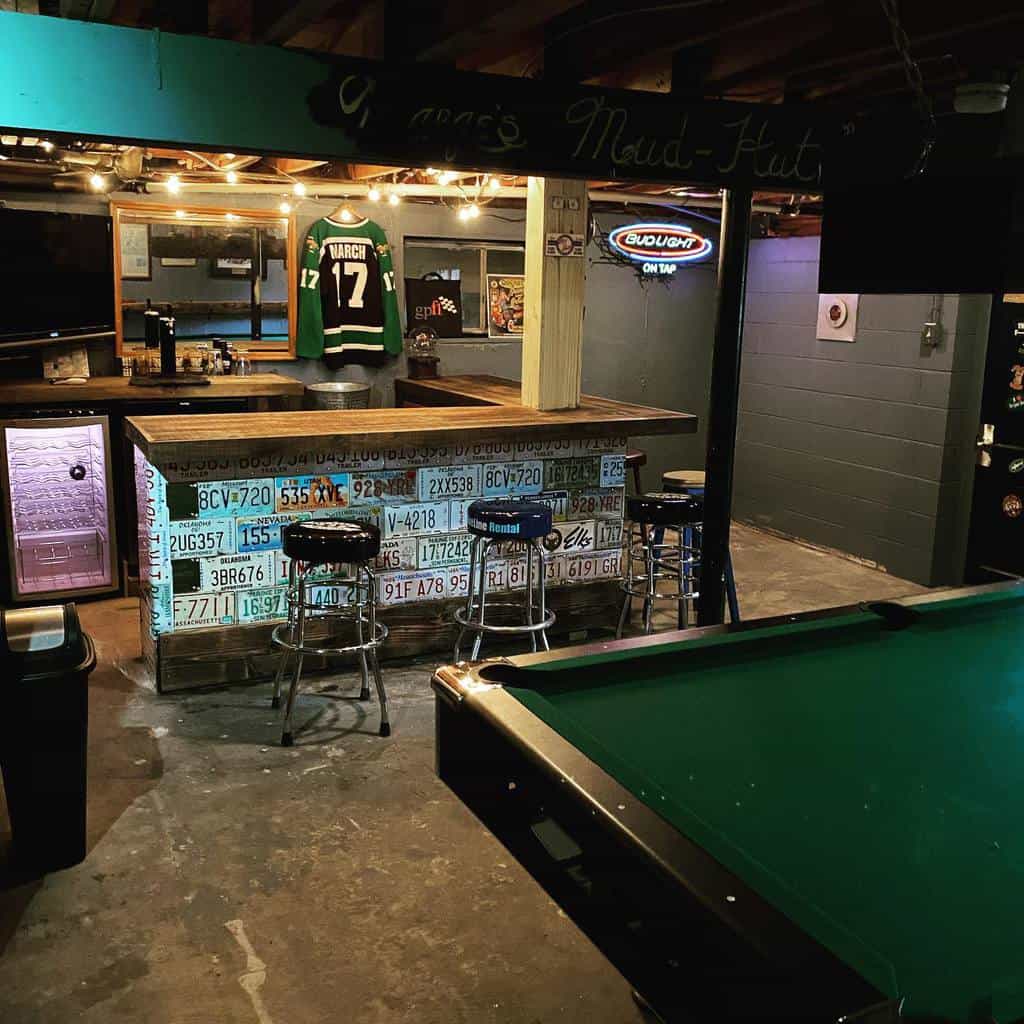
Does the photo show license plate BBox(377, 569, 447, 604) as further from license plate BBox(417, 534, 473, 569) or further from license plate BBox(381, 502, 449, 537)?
license plate BBox(381, 502, 449, 537)

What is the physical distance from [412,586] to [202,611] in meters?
1.01

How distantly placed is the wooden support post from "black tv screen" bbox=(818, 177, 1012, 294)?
1943 millimetres

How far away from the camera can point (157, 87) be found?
316 centimetres

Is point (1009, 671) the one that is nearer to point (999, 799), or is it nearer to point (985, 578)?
point (999, 799)

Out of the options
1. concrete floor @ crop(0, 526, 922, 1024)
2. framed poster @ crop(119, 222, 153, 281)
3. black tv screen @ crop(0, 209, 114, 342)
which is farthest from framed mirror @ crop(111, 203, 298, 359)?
concrete floor @ crop(0, 526, 922, 1024)

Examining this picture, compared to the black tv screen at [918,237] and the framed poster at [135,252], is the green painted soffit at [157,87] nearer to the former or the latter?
the black tv screen at [918,237]

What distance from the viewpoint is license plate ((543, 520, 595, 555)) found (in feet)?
17.8

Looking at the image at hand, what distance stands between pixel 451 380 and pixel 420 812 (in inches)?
166

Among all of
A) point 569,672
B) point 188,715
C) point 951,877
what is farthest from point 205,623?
point 951,877

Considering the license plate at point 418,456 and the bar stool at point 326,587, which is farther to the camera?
the license plate at point 418,456

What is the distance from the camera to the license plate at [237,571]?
4.63 m

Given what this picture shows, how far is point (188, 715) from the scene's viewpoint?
4391 millimetres

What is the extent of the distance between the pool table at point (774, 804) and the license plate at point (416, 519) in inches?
104

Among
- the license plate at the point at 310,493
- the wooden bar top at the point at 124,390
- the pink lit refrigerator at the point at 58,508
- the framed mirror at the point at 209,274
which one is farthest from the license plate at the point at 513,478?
the framed mirror at the point at 209,274
